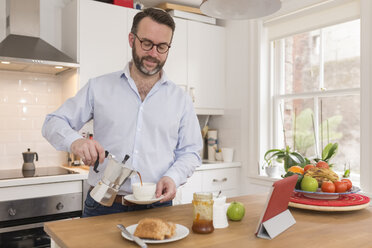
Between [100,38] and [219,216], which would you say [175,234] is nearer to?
Answer: [219,216]

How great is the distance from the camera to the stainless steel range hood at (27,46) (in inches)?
113

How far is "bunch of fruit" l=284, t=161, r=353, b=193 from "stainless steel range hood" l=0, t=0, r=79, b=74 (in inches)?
82.7

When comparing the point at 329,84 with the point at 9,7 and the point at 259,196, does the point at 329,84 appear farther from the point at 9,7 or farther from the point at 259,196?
the point at 9,7

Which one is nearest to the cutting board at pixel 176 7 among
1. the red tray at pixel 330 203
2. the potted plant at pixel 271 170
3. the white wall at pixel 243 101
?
the white wall at pixel 243 101

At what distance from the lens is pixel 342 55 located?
10.2ft

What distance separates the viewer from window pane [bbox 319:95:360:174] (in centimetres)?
302

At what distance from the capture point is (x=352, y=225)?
1472 mm

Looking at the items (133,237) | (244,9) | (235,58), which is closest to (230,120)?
(235,58)

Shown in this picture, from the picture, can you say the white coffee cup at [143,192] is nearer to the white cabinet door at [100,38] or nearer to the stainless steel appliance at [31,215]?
the stainless steel appliance at [31,215]

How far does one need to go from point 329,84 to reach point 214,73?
1203 mm

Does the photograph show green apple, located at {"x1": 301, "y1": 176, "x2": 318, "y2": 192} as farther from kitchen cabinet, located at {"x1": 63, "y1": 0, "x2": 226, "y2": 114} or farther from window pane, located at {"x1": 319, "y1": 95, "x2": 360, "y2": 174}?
kitchen cabinet, located at {"x1": 63, "y1": 0, "x2": 226, "y2": 114}

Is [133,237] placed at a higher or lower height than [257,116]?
lower

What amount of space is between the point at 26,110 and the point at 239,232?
2.60 metres

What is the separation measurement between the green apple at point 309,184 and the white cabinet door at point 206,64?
7.02ft
